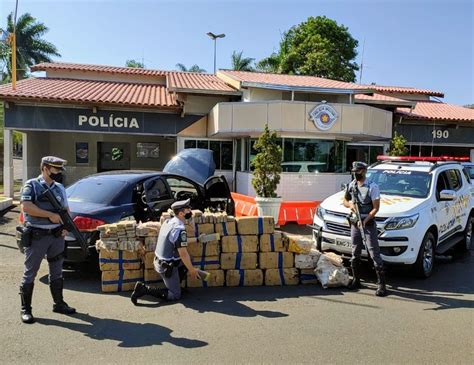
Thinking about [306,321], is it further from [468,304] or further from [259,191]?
[259,191]

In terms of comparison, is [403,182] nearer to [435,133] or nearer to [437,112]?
[435,133]

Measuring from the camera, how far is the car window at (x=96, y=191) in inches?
257

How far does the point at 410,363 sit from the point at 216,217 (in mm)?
3194

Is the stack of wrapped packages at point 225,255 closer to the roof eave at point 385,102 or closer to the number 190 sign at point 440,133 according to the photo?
the roof eave at point 385,102

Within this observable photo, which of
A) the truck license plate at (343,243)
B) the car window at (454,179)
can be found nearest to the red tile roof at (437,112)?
the car window at (454,179)

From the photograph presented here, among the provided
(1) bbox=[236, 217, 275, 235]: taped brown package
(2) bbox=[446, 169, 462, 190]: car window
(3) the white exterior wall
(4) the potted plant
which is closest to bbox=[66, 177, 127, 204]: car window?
(1) bbox=[236, 217, 275, 235]: taped brown package

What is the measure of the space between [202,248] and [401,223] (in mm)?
2894

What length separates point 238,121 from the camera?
14.9 metres

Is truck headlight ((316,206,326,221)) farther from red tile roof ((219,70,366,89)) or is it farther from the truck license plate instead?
red tile roof ((219,70,366,89))

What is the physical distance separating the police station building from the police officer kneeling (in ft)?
31.2

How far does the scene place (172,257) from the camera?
5.38m

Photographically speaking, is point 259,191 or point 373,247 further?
point 259,191

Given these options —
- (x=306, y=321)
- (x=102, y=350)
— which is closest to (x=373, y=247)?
(x=306, y=321)

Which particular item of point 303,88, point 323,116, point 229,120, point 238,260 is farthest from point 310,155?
point 238,260
